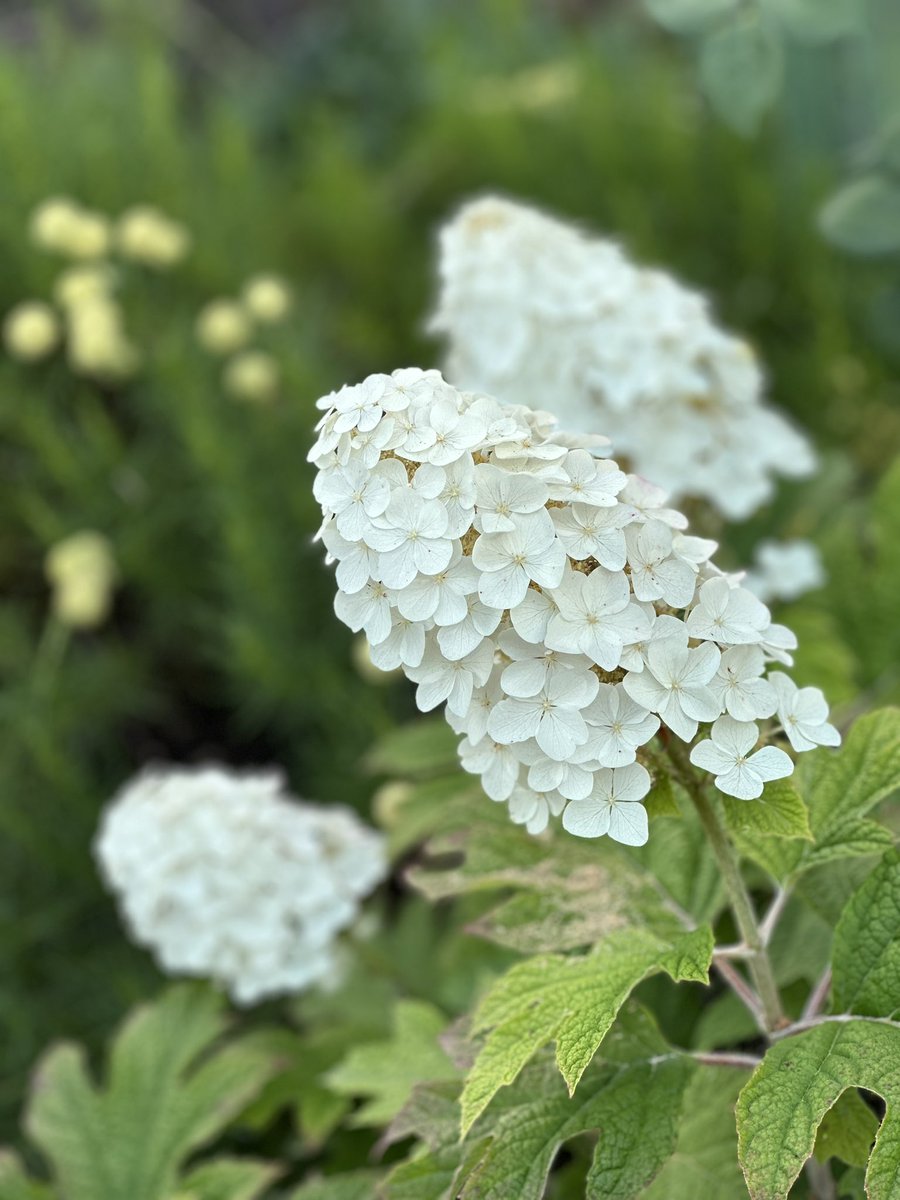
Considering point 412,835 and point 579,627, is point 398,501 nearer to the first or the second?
point 579,627

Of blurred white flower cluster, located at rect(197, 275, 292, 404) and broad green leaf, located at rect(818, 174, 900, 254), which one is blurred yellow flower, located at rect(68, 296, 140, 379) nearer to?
blurred white flower cluster, located at rect(197, 275, 292, 404)

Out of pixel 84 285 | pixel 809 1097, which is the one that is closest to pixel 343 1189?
pixel 809 1097

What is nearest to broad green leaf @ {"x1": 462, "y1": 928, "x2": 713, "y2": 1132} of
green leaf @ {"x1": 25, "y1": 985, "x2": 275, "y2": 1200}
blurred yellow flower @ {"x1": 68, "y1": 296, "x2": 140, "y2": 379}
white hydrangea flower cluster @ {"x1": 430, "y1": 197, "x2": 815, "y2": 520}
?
green leaf @ {"x1": 25, "y1": 985, "x2": 275, "y2": 1200}

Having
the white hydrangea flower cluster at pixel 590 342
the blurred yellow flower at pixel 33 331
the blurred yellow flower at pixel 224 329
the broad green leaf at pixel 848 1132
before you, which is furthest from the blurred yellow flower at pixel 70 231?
the broad green leaf at pixel 848 1132

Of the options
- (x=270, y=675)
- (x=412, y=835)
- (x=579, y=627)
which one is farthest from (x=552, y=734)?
(x=270, y=675)

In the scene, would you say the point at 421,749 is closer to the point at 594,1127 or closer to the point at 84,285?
the point at 594,1127

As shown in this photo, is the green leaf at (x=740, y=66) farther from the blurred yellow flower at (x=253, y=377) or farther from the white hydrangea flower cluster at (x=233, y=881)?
the white hydrangea flower cluster at (x=233, y=881)
